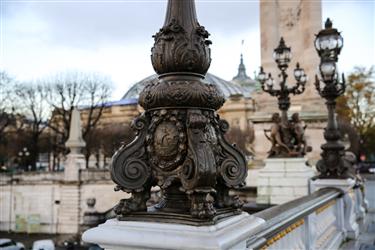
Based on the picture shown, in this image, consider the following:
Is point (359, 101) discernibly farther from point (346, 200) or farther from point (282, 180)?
point (346, 200)

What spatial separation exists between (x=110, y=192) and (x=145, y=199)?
122 feet

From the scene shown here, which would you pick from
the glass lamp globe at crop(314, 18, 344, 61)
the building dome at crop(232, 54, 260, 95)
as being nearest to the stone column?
the glass lamp globe at crop(314, 18, 344, 61)

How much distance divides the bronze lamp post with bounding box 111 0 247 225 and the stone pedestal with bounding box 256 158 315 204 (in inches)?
387

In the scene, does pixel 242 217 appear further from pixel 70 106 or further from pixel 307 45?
pixel 70 106

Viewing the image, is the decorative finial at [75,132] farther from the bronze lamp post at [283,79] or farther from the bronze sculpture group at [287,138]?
the bronze sculpture group at [287,138]

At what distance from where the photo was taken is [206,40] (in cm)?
270

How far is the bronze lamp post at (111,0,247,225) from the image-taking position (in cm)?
236

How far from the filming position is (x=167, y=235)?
2230 mm

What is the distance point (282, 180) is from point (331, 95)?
3776mm

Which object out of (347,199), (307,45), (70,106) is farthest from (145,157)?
(70,106)

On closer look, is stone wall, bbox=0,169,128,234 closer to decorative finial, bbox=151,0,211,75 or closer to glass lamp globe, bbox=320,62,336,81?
glass lamp globe, bbox=320,62,336,81

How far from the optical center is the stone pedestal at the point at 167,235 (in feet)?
7.05

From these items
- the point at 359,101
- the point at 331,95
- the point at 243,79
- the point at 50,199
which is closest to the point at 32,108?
the point at 50,199

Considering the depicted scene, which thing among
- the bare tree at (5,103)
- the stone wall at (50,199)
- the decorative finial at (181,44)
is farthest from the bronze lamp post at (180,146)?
the bare tree at (5,103)
